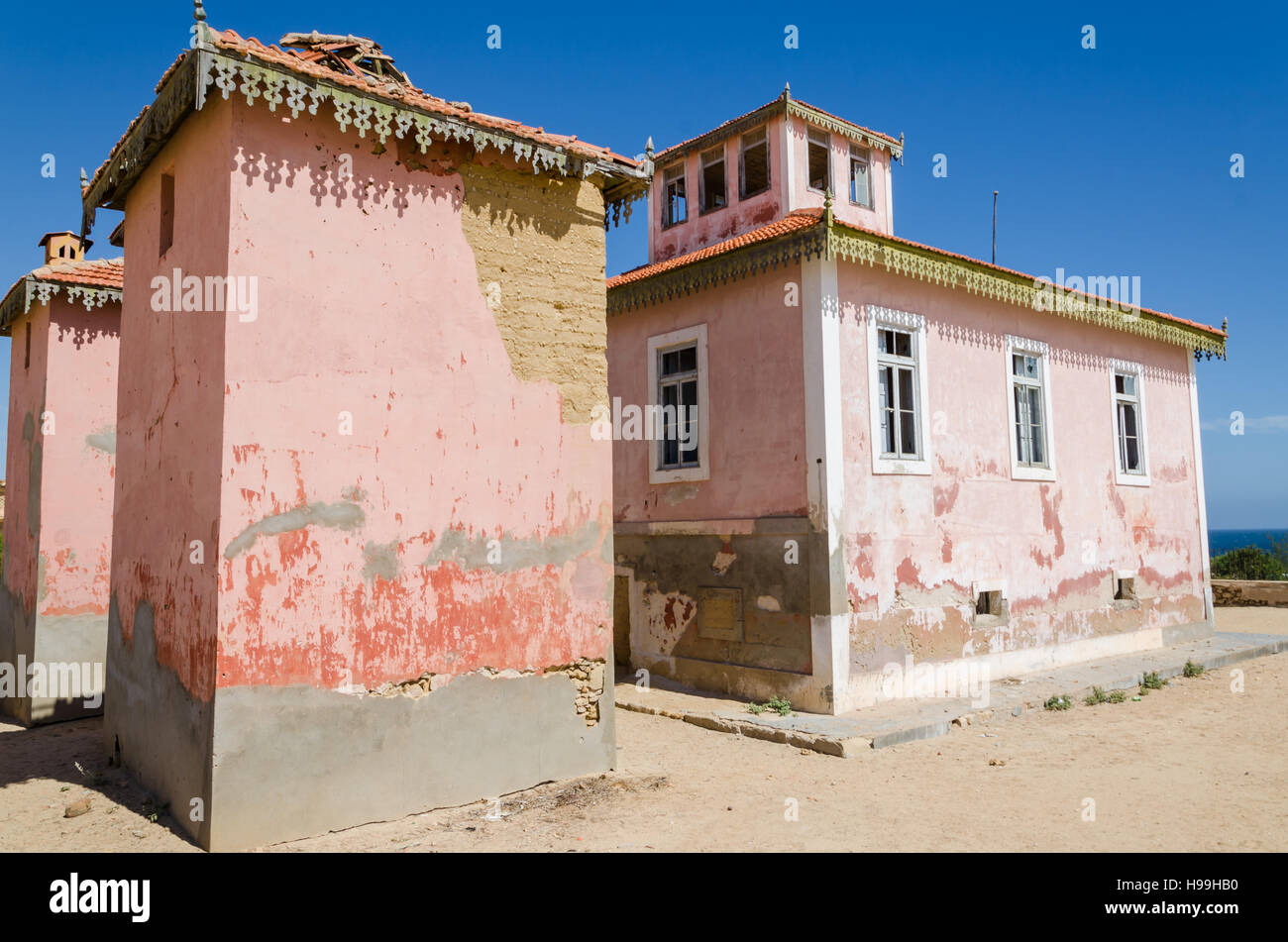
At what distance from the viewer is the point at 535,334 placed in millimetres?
7102

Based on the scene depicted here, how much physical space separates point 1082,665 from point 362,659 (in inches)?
401

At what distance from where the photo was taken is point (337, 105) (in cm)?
606

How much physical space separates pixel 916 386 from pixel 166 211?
8002 mm

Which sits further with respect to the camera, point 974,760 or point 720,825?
point 974,760

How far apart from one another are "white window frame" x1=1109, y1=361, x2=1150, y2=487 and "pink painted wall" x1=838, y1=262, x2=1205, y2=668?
0.12 meters

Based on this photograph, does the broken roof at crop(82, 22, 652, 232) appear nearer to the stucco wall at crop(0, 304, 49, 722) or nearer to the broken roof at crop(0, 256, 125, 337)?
the broken roof at crop(0, 256, 125, 337)

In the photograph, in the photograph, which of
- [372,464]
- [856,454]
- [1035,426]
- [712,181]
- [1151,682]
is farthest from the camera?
[712,181]

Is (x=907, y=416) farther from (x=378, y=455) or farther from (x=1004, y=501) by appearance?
(x=378, y=455)

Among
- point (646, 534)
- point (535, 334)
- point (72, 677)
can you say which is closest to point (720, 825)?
point (535, 334)

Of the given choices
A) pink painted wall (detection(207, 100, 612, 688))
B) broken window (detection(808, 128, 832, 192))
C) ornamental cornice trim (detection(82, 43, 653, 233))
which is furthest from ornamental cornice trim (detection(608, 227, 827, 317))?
broken window (detection(808, 128, 832, 192))

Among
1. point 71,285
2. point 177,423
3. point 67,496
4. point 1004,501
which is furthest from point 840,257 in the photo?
point 67,496

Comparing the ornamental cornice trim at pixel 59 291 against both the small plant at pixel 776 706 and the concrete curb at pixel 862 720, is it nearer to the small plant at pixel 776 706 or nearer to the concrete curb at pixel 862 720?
Answer: the concrete curb at pixel 862 720

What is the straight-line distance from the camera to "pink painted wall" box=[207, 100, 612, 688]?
18.7 feet
